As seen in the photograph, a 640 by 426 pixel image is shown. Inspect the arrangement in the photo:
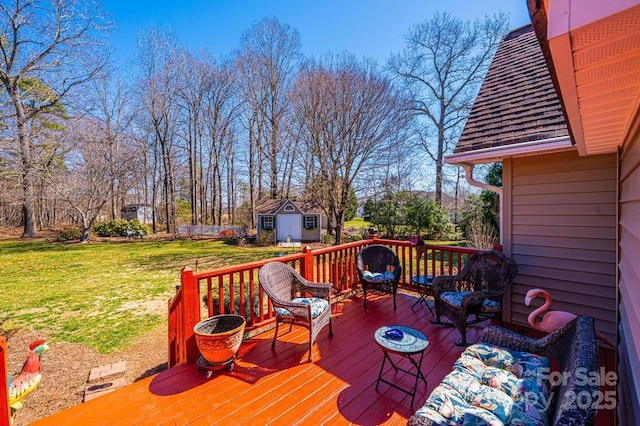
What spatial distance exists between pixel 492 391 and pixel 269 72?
16.6 metres

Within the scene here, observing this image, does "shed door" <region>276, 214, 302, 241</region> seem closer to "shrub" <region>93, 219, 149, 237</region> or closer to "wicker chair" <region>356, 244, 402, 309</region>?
"shrub" <region>93, 219, 149, 237</region>

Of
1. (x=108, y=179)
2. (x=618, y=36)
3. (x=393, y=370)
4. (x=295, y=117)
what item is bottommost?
(x=393, y=370)

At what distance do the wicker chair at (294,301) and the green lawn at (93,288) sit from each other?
11.1 feet

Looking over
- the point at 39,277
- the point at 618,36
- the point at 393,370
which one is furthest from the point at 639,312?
the point at 39,277

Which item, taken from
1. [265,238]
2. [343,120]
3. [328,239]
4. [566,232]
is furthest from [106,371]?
[328,239]

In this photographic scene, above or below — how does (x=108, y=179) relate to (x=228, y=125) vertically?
below

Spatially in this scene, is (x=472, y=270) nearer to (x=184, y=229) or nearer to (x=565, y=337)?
(x=565, y=337)

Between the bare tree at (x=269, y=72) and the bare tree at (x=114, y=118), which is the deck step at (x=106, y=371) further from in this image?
the bare tree at (x=114, y=118)

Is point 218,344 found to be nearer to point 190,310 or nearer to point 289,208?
point 190,310

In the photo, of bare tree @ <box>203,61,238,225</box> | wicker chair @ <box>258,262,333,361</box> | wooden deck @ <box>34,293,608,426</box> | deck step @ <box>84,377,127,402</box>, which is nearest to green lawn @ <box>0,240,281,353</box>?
deck step @ <box>84,377,127,402</box>

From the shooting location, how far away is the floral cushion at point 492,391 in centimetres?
151

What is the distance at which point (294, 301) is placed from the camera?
3268mm

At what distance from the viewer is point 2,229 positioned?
59.6 feet

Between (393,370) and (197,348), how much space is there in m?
1.97
